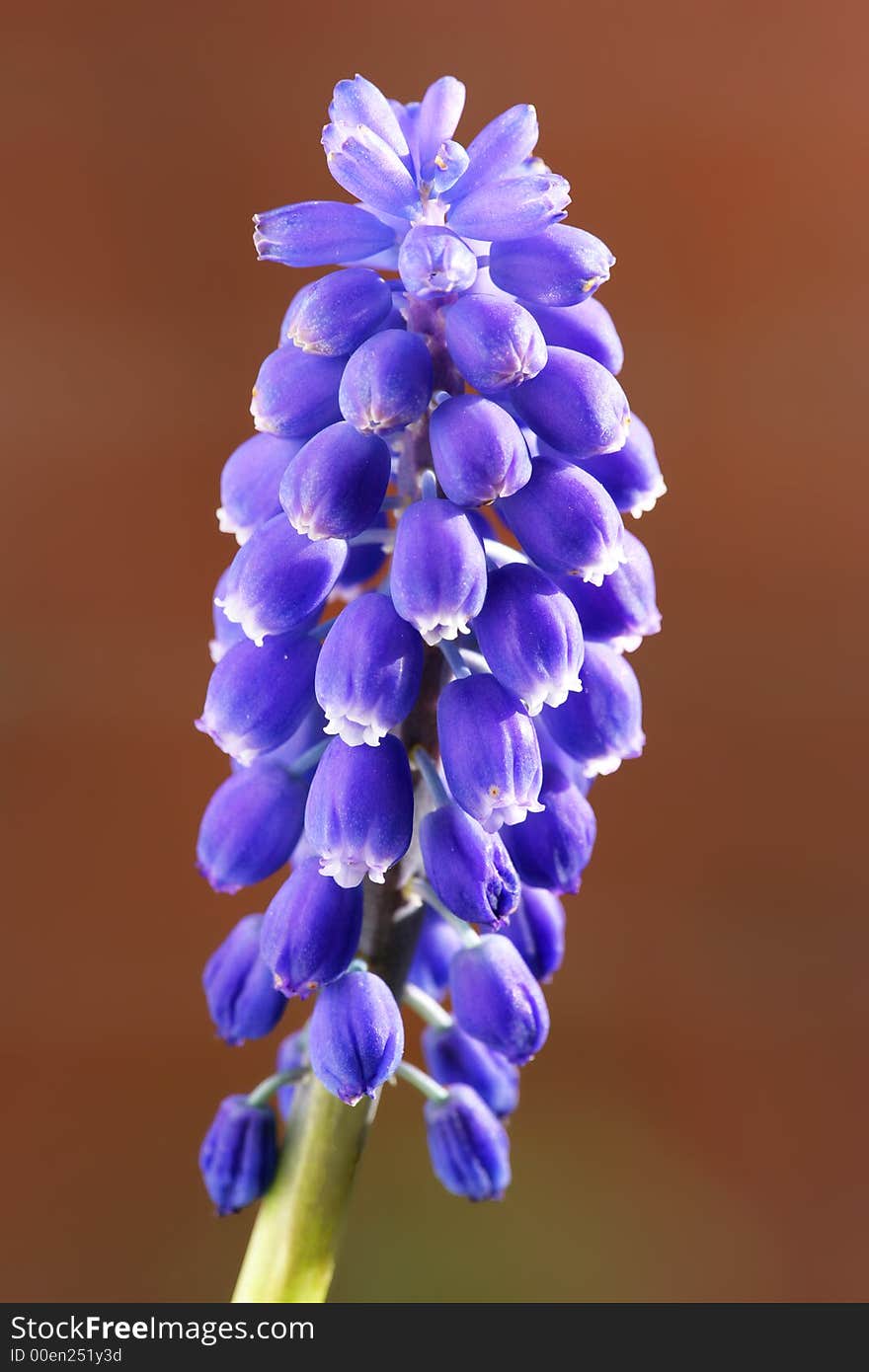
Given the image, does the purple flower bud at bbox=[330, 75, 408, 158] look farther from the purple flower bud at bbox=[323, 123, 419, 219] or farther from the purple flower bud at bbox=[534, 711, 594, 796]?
the purple flower bud at bbox=[534, 711, 594, 796]

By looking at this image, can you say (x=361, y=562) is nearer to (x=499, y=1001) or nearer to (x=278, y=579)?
(x=278, y=579)

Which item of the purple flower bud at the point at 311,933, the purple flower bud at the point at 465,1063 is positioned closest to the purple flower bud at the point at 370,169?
the purple flower bud at the point at 311,933

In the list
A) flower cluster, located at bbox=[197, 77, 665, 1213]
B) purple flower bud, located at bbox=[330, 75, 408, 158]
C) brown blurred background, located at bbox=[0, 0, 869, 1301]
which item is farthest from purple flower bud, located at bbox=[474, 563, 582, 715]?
brown blurred background, located at bbox=[0, 0, 869, 1301]

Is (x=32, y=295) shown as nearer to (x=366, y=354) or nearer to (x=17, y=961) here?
(x=17, y=961)

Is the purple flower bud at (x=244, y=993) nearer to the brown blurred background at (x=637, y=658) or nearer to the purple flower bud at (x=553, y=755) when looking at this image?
the purple flower bud at (x=553, y=755)

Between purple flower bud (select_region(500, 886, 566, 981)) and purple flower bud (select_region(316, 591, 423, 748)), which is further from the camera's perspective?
purple flower bud (select_region(500, 886, 566, 981))

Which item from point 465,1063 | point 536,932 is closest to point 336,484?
point 536,932

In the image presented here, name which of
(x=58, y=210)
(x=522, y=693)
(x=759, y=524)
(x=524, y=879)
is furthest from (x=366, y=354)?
(x=759, y=524)
